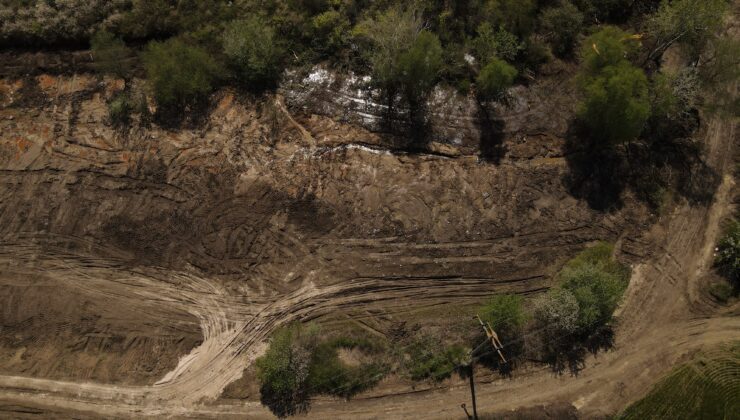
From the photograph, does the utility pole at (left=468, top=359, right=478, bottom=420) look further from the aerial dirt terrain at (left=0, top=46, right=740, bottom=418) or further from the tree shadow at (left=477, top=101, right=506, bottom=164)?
the tree shadow at (left=477, top=101, right=506, bottom=164)

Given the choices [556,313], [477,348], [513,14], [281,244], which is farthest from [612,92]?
[281,244]

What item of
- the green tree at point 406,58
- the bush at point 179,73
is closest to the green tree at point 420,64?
the green tree at point 406,58

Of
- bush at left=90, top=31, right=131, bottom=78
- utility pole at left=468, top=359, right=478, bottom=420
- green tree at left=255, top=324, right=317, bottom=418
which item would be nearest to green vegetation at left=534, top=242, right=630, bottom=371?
utility pole at left=468, top=359, right=478, bottom=420

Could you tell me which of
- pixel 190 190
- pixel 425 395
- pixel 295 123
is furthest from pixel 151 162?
pixel 425 395

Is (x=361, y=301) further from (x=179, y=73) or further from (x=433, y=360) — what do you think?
(x=179, y=73)

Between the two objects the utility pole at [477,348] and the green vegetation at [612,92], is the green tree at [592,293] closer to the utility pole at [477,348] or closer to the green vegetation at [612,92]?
the utility pole at [477,348]
